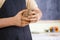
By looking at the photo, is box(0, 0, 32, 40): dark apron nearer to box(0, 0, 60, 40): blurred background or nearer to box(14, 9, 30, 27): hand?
box(14, 9, 30, 27): hand

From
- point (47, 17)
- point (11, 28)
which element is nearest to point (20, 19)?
point (11, 28)

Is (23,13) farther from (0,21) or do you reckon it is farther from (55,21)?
(55,21)

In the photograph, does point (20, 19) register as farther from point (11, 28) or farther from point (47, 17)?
point (47, 17)

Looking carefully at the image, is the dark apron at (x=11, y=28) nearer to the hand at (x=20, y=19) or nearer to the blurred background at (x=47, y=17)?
the hand at (x=20, y=19)

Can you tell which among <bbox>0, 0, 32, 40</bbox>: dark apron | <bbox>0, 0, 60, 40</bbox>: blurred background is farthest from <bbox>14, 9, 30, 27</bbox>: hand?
<bbox>0, 0, 60, 40</bbox>: blurred background

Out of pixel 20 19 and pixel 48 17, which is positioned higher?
pixel 20 19

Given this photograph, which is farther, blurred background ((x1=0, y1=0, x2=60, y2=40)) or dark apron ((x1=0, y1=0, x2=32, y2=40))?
blurred background ((x1=0, y1=0, x2=60, y2=40))

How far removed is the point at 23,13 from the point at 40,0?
1040 millimetres

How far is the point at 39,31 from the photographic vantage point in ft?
5.11

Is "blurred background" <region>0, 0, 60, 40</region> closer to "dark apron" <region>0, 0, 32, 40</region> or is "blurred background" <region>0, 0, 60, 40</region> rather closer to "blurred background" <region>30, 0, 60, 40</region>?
"blurred background" <region>30, 0, 60, 40</region>

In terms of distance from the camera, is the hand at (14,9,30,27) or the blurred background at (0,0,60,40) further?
the blurred background at (0,0,60,40)

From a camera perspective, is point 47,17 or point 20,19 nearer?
point 20,19

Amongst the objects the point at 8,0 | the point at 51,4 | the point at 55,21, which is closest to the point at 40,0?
the point at 51,4

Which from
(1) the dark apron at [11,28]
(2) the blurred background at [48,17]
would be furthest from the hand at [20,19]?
(2) the blurred background at [48,17]
